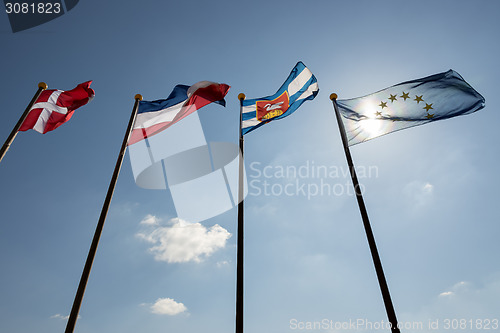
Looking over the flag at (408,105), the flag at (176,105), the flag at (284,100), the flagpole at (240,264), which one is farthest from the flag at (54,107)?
the flag at (408,105)

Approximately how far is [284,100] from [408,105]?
17.2 ft

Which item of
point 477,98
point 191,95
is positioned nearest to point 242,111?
point 191,95

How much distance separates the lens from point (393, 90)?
Result: 14.0 metres

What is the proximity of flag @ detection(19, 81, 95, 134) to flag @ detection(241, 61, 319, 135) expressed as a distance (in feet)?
25.1

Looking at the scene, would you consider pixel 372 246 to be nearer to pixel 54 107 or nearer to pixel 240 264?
pixel 240 264

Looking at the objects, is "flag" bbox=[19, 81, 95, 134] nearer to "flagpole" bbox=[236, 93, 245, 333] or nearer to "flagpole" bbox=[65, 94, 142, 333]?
"flagpole" bbox=[65, 94, 142, 333]

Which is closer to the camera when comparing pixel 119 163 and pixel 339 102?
pixel 119 163

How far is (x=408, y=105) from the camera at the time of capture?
1347 centimetres

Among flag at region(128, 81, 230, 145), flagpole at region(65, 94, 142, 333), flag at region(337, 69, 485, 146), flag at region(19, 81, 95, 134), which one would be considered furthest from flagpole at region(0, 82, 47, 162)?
flag at region(337, 69, 485, 146)

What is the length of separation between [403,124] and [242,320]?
32.0 feet

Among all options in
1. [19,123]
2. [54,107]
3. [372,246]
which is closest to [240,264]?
[372,246]

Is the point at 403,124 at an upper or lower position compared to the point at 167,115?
lower

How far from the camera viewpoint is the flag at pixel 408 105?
42.1 ft

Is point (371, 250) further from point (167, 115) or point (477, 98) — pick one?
point (167, 115)
